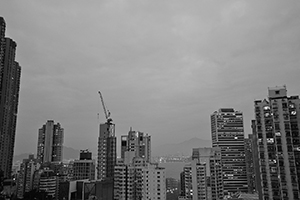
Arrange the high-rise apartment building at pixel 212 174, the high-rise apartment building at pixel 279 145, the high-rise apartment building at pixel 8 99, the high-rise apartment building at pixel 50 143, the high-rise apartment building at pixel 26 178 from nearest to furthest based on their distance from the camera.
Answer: the high-rise apartment building at pixel 279 145
the high-rise apartment building at pixel 212 174
the high-rise apartment building at pixel 26 178
the high-rise apartment building at pixel 8 99
the high-rise apartment building at pixel 50 143

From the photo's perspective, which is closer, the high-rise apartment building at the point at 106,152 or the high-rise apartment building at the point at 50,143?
the high-rise apartment building at the point at 106,152

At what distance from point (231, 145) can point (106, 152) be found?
6870 centimetres

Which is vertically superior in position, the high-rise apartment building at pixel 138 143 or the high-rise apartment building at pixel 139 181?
the high-rise apartment building at pixel 138 143

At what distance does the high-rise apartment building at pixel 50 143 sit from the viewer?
577 ft

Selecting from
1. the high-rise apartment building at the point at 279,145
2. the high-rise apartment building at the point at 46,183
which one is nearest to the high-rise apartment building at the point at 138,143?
the high-rise apartment building at the point at 46,183

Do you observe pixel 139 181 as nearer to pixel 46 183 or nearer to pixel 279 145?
pixel 279 145

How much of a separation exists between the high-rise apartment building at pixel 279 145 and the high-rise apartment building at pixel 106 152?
6748 centimetres

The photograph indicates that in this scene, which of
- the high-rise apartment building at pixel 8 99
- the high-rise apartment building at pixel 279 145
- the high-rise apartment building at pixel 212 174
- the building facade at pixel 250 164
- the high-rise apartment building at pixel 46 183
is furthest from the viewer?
the building facade at pixel 250 164

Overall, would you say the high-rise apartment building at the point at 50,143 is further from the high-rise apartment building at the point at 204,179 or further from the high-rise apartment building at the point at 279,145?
the high-rise apartment building at the point at 279,145

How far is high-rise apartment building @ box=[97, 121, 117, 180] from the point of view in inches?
4375

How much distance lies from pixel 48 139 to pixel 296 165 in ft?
549

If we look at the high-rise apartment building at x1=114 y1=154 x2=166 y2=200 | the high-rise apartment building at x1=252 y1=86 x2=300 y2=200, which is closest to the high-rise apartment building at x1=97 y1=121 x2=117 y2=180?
the high-rise apartment building at x1=114 y1=154 x2=166 y2=200

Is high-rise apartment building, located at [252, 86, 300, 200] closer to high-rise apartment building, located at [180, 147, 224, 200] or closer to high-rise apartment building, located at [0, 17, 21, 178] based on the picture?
high-rise apartment building, located at [180, 147, 224, 200]

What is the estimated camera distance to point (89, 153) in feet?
423
